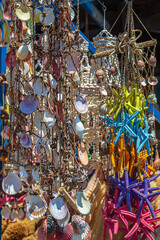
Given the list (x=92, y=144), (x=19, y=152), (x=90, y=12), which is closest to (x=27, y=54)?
(x=19, y=152)

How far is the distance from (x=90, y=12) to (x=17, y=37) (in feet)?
4.00

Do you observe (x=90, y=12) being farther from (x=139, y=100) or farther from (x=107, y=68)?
(x=139, y=100)

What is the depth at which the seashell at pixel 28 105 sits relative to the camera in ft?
2.06

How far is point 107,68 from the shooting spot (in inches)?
54.2

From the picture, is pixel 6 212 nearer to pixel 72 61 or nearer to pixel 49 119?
pixel 49 119

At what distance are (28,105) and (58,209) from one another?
0.70 feet

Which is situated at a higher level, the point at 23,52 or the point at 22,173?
the point at 23,52

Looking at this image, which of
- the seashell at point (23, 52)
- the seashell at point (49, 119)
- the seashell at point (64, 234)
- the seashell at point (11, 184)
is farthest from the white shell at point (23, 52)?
the seashell at point (64, 234)

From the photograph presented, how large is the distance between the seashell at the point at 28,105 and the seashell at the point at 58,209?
184 millimetres

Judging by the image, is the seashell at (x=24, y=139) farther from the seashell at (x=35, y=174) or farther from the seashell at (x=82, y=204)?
the seashell at (x=82, y=204)

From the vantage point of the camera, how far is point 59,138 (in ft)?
2.10

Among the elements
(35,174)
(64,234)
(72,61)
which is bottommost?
(64,234)

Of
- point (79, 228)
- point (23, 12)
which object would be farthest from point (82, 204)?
point (23, 12)

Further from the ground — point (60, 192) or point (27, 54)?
point (27, 54)
